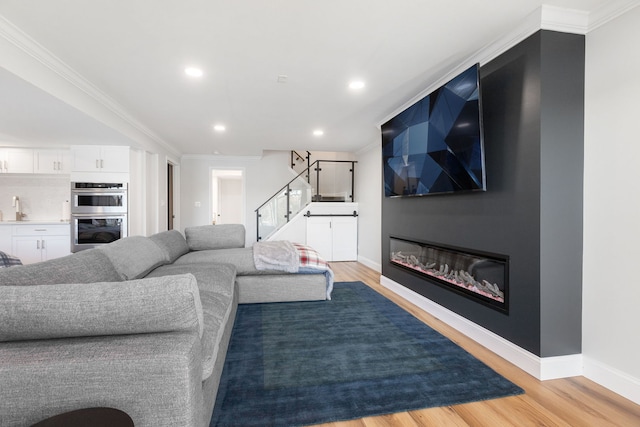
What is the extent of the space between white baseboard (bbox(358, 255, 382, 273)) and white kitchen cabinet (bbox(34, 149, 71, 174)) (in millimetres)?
5690

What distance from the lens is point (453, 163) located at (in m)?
2.53

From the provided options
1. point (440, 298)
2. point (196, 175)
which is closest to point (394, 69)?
point (440, 298)

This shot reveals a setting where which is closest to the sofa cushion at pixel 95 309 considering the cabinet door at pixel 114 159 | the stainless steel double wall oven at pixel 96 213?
the stainless steel double wall oven at pixel 96 213

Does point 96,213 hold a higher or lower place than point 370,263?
higher

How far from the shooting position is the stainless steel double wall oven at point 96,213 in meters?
4.61

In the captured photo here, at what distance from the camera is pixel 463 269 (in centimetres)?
274

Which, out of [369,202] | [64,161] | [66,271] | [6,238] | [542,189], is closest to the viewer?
[66,271]

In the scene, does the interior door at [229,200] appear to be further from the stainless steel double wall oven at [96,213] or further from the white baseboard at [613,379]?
the white baseboard at [613,379]

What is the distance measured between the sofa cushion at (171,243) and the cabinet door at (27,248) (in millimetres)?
2741

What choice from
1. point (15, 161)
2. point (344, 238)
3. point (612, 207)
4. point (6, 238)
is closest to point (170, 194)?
point (15, 161)

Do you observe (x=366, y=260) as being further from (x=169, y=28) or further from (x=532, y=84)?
(x=169, y=28)

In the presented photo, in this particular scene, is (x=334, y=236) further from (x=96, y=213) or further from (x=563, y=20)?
(x=563, y=20)

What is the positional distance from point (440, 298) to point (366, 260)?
9.94ft

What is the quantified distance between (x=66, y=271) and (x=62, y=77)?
7.30ft
